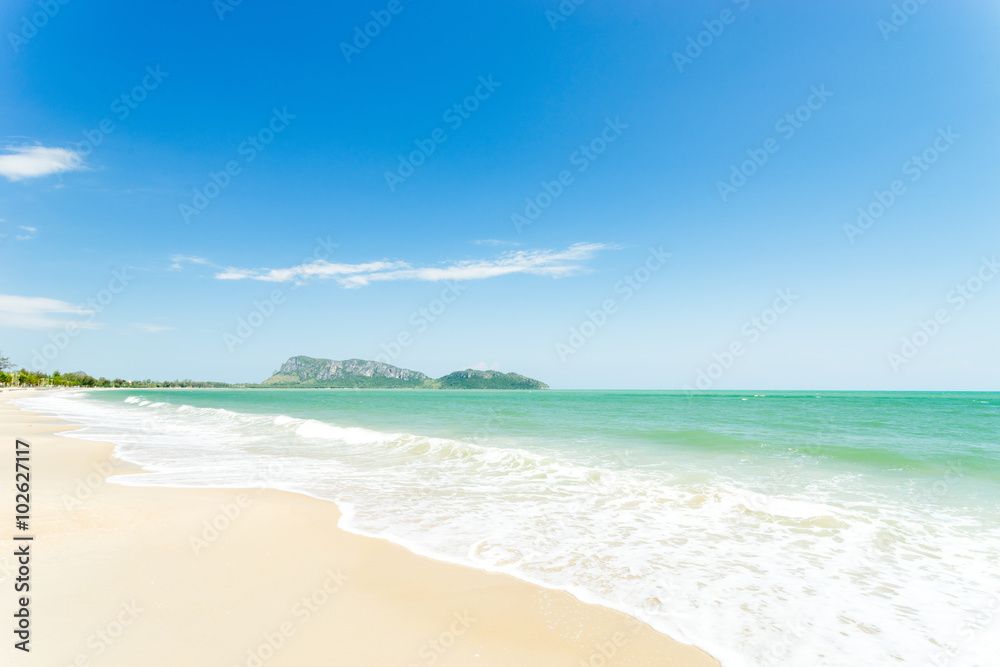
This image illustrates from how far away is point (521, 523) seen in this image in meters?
7.92

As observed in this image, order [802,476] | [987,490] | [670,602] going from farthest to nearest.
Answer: [802,476] < [987,490] < [670,602]

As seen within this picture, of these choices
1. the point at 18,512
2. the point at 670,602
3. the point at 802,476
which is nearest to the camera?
the point at 670,602

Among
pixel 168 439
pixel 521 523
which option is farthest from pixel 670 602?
pixel 168 439

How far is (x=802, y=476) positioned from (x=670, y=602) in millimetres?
9322

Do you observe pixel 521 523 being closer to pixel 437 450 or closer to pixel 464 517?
pixel 464 517

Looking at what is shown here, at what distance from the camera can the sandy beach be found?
394 centimetres

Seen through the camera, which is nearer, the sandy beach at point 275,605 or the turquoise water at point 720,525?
the sandy beach at point 275,605

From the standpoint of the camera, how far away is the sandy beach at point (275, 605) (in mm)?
3936

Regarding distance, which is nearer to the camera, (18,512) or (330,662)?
(330,662)

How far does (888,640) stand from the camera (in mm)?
4441

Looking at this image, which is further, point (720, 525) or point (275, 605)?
point (720, 525)

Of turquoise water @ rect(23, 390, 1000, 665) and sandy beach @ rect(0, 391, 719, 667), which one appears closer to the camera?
sandy beach @ rect(0, 391, 719, 667)

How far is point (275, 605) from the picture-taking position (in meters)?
4.74

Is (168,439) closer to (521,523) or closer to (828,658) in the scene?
(521,523)
